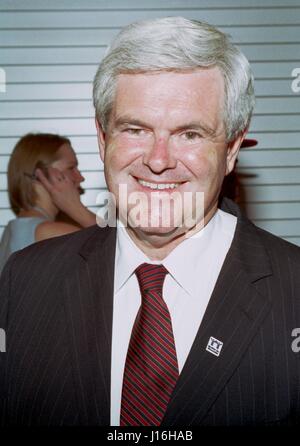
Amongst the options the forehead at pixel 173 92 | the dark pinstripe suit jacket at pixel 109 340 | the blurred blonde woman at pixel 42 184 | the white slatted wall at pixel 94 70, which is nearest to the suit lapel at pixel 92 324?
the dark pinstripe suit jacket at pixel 109 340

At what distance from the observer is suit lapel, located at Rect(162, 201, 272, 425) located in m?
1.45

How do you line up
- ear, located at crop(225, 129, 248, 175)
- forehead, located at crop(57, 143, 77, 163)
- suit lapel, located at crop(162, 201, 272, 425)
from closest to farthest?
suit lapel, located at crop(162, 201, 272, 425) → ear, located at crop(225, 129, 248, 175) → forehead, located at crop(57, 143, 77, 163)

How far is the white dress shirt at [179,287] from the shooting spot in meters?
1.57

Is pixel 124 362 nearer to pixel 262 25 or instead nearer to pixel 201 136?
pixel 201 136

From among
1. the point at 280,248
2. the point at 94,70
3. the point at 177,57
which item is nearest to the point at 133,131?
the point at 177,57

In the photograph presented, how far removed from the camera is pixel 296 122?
4176mm

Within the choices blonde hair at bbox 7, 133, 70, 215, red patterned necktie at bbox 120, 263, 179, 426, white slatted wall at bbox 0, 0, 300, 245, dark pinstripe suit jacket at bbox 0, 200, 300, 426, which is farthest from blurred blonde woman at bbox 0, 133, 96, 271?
red patterned necktie at bbox 120, 263, 179, 426

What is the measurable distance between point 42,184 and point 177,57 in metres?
1.84

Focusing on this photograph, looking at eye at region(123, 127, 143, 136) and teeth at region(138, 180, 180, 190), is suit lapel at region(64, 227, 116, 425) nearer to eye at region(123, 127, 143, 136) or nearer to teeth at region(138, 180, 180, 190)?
teeth at region(138, 180, 180, 190)

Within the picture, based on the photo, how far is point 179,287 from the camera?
163 cm

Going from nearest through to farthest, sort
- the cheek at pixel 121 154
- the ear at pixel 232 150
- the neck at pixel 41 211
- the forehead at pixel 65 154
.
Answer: the cheek at pixel 121 154
the ear at pixel 232 150
the neck at pixel 41 211
the forehead at pixel 65 154

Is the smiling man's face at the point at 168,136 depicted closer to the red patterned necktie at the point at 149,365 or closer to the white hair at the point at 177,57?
the white hair at the point at 177,57

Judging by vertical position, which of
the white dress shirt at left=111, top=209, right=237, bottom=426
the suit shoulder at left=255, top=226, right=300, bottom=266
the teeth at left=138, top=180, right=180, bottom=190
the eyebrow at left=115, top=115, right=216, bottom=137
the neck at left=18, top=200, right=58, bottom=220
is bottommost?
the white dress shirt at left=111, top=209, right=237, bottom=426

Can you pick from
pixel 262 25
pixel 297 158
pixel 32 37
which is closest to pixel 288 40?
pixel 262 25
